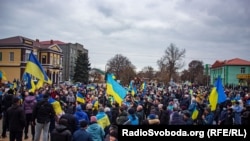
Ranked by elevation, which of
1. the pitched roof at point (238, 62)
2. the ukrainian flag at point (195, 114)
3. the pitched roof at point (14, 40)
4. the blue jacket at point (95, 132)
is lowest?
the ukrainian flag at point (195, 114)

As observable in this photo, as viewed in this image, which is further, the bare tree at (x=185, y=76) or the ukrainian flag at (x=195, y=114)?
the bare tree at (x=185, y=76)

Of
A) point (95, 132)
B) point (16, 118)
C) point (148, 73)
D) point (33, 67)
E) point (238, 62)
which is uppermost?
point (238, 62)

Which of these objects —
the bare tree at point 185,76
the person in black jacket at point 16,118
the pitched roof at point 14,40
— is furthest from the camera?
the bare tree at point 185,76

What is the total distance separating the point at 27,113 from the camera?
1200 centimetres

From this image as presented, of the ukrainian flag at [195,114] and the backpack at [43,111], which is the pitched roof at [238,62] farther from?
the backpack at [43,111]

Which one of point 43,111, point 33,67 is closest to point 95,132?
point 43,111

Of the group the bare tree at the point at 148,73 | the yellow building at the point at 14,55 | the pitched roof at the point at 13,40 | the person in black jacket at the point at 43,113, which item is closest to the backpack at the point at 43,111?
the person in black jacket at the point at 43,113

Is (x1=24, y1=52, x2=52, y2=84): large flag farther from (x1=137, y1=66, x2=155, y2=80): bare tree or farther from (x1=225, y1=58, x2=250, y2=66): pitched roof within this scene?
(x1=137, y1=66, x2=155, y2=80): bare tree

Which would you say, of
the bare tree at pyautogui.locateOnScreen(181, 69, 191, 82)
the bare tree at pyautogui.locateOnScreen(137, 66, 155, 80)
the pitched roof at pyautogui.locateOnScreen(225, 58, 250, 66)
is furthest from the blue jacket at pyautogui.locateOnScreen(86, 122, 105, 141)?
the bare tree at pyautogui.locateOnScreen(181, 69, 191, 82)

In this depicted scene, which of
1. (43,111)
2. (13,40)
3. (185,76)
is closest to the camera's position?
(43,111)

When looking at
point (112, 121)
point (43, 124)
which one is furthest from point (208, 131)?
point (112, 121)

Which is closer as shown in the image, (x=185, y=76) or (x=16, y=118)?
(x=16, y=118)

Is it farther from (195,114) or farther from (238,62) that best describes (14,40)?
(238,62)

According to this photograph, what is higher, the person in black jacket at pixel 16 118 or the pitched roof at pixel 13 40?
the pitched roof at pixel 13 40
